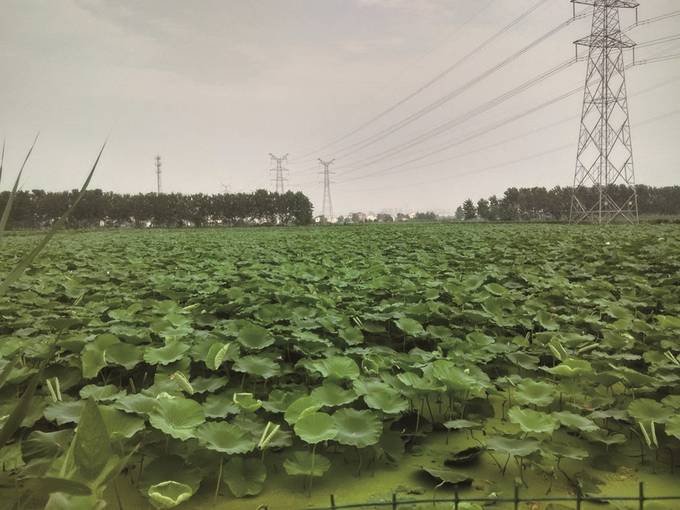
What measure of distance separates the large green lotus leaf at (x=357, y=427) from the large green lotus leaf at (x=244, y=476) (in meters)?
0.29

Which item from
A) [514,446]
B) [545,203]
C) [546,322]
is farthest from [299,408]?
[545,203]

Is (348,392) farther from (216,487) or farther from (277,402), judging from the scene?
(216,487)

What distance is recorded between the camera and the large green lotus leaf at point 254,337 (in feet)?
8.20

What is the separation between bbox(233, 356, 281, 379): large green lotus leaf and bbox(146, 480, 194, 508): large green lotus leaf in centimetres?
82

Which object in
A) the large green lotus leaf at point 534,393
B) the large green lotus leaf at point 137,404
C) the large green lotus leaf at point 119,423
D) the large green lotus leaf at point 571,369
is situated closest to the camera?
the large green lotus leaf at point 119,423

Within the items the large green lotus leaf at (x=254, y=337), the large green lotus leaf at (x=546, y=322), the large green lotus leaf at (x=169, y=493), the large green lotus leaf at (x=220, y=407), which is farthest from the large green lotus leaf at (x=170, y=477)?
the large green lotus leaf at (x=546, y=322)

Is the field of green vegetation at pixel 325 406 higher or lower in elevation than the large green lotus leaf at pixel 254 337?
lower

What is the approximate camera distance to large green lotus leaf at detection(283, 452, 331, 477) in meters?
1.63

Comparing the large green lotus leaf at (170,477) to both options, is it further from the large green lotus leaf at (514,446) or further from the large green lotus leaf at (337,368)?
the large green lotus leaf at (514,446)

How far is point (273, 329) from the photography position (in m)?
2.86

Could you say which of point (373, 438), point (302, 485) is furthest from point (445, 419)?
point (302, 485)

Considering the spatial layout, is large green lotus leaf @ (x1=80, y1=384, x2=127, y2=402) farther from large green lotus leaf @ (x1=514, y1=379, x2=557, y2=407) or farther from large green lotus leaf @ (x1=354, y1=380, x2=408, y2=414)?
large green lotus leaf @ (x1=514, y1=379, x2=557, y2=407)

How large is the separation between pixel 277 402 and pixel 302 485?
0.38 meters

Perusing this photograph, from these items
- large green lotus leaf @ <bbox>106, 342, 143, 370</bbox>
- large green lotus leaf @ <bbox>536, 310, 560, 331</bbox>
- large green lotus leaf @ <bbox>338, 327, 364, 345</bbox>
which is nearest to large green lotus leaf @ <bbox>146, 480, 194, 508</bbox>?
large green lotus leaf @ <bbox>106, 342, 143, 370</bbox>
